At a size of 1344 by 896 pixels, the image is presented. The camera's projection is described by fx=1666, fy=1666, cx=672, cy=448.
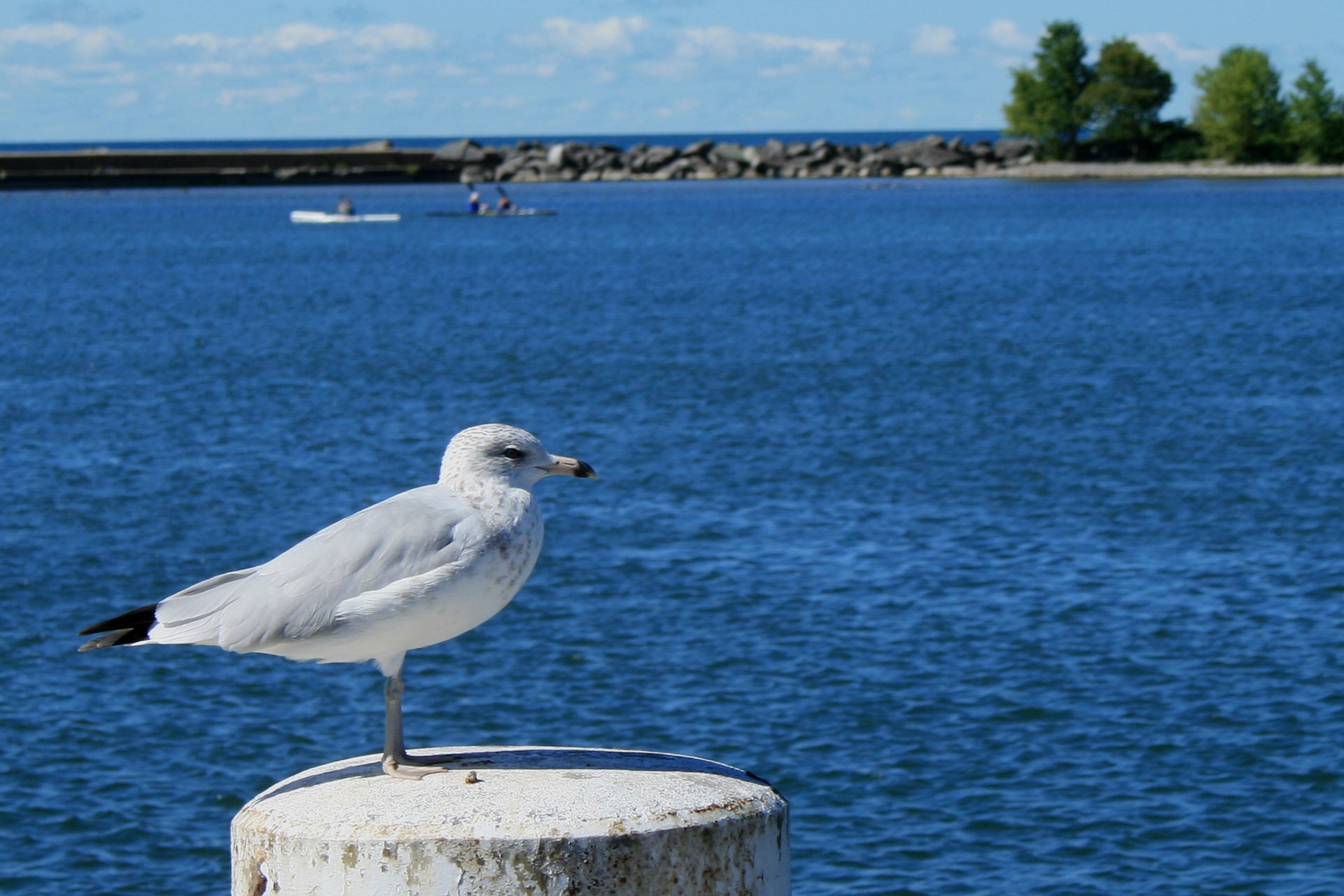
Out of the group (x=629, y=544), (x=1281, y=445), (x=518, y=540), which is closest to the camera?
(x=518, y=540)

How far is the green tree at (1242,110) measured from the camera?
139500 mm

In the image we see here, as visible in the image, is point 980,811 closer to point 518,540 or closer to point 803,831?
point 803,831

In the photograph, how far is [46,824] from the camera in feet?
48.4

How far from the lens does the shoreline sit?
140 m

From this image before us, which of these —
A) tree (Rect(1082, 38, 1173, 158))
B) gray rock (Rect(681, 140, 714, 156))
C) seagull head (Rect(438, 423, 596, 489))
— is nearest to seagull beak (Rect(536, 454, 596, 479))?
seagull head (Rect(438, 423, 596, 489))

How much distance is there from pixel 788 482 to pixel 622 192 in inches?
4459

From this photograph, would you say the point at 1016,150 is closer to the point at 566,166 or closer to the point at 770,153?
the point at 770,153

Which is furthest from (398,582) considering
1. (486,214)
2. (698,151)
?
(698,151)

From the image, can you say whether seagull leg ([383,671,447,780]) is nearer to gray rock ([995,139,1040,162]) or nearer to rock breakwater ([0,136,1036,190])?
rock breakwater ([0,136,1036,190])

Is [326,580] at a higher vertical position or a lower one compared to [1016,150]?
lower

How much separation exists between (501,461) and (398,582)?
1.54ft

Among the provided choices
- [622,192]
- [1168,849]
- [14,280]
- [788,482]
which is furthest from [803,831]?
[622,192]

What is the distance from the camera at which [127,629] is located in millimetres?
4801

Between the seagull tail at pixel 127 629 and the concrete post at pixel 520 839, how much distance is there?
61 centimetres
